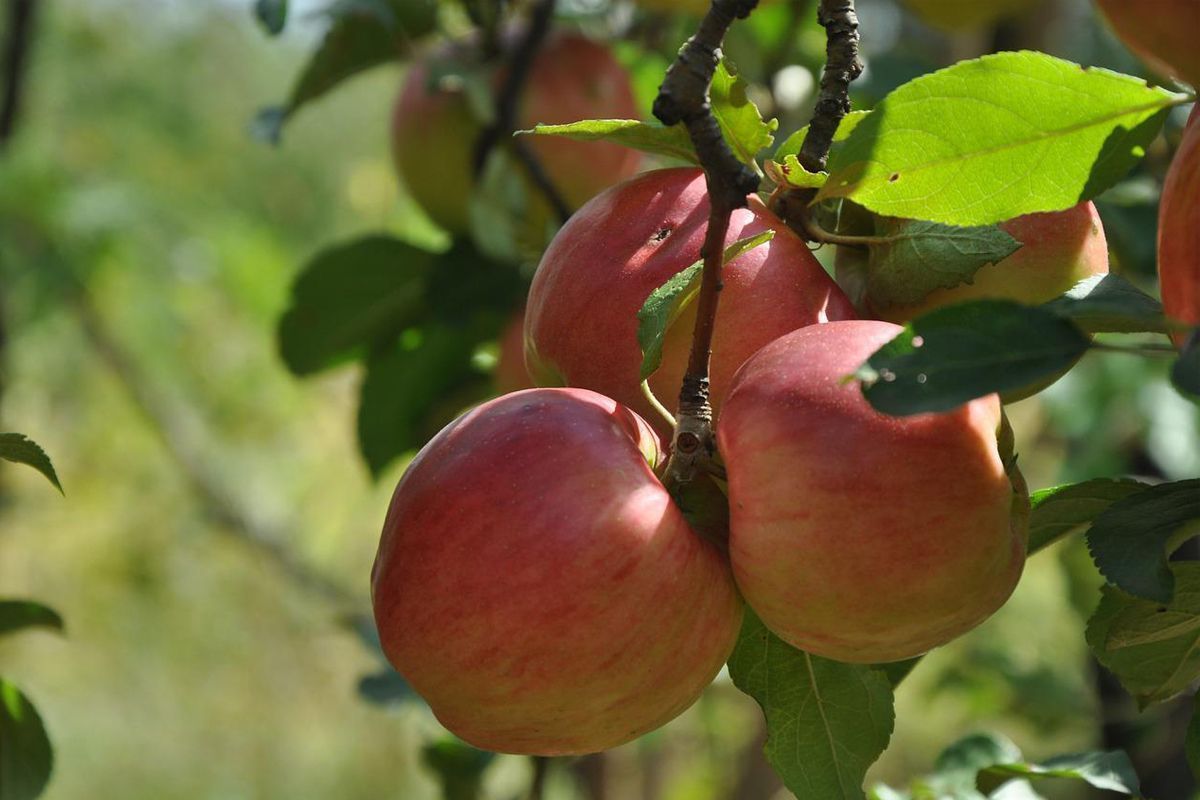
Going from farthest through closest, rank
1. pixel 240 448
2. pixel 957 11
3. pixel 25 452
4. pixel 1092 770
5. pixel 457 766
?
pixel 240 448
pixel 957 11
pixel 457 766
pixel 1092 770
pixel 25 452

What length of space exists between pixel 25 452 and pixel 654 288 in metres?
0.23

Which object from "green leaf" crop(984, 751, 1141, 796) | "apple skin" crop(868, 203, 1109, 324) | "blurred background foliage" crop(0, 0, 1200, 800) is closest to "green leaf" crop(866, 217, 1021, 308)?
"apple skin" crop(868, 203, 1109, 324)

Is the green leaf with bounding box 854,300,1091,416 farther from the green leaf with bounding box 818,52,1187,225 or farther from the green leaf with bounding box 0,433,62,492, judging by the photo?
the green leaf with bounding box 0,433,62,492

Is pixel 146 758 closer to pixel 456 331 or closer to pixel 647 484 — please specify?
pixel 456 331

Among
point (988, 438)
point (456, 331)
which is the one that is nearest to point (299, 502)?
point (456, 331)

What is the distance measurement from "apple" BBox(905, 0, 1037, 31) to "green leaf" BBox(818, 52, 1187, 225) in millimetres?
839

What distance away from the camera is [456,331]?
91 cm

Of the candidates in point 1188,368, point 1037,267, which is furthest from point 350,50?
point 1188,368

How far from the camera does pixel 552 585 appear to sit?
40 cm

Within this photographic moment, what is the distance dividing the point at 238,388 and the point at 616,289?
1.55 m

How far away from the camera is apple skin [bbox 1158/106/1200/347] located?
383mm

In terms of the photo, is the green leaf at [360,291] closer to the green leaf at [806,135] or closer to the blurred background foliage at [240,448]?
the blurred background foliage at [240,448]

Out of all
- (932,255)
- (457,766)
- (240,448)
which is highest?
(932,255)

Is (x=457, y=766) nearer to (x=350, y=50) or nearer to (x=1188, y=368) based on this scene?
(x=350, y=50)
